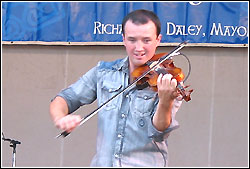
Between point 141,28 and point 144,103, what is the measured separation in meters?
0.39

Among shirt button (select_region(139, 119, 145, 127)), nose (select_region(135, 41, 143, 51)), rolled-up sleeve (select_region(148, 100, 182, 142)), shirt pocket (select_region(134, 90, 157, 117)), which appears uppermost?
nose (select_region(135, 41, 143, 51))

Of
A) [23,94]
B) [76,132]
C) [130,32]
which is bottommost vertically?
[76,132]

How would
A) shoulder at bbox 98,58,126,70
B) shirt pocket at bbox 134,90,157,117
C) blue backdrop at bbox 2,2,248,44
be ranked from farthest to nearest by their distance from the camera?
blue backdrop at bbox 2,2,248,44 < shoulder at bbox 98,58,126,70 < shirt pocket at bbox 134,90,157,117

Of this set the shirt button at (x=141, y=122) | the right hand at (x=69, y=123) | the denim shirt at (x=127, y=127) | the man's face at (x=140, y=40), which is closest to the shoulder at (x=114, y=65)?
the denim shirt at (x=127, y=127)

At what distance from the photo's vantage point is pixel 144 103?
2947 mm

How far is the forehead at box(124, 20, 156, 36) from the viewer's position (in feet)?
9.67

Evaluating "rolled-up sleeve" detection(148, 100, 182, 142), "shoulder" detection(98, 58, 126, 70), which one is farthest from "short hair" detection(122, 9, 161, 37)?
"rolled-up sleeve" detection(148, 100, 182, 142)

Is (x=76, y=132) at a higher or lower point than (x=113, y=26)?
lower

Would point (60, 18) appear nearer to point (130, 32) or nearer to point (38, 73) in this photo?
point (38, 73)

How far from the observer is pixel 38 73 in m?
5.60

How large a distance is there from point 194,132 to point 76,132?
3.87 ft

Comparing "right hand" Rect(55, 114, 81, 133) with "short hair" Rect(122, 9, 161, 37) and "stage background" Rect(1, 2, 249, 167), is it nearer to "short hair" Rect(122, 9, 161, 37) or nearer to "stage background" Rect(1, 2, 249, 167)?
"short hair" Rect(122, 9, 161, 37)

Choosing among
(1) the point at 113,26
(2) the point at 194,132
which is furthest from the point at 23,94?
(2) the point at 194,132

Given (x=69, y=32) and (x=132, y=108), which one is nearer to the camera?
(x=132, y=108)
